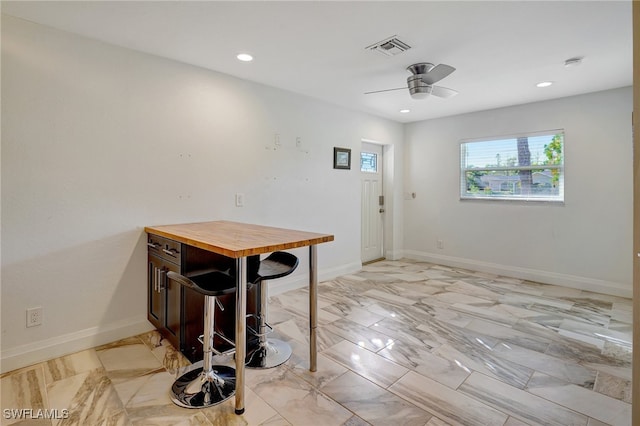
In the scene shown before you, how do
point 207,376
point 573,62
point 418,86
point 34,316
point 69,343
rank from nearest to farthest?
point 207,376
point 34,316
point 69,343
point 573,62
point 418,86

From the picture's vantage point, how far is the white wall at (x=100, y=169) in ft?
7.20

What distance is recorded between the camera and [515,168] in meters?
4.46

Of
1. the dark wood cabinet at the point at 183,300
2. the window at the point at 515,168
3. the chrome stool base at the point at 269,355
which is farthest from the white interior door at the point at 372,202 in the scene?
the dark wood cabinet at the point at 183,300

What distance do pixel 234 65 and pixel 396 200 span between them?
355 centimetres

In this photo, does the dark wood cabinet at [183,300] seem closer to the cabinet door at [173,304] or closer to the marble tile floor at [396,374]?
the cabinet door at [173,304]

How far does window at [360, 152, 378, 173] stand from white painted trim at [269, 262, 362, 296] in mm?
1551

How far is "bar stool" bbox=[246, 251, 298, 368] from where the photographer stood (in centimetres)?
222

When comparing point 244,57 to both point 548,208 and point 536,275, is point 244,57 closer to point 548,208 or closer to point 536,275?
point 548,208

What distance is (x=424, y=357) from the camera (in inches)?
92.3

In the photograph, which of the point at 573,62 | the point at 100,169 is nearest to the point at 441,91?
the point at 573,62

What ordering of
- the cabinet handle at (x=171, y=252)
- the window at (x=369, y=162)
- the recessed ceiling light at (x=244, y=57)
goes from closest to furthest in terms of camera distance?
the cabinet handle at (x=171, y=252) → the recessed ceiling light at (x=244, y=57) → the window at (x=369, y=162)

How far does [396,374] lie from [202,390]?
124cm

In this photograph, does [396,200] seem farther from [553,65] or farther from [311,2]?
[311,2]

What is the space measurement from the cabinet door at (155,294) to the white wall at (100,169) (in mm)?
88
